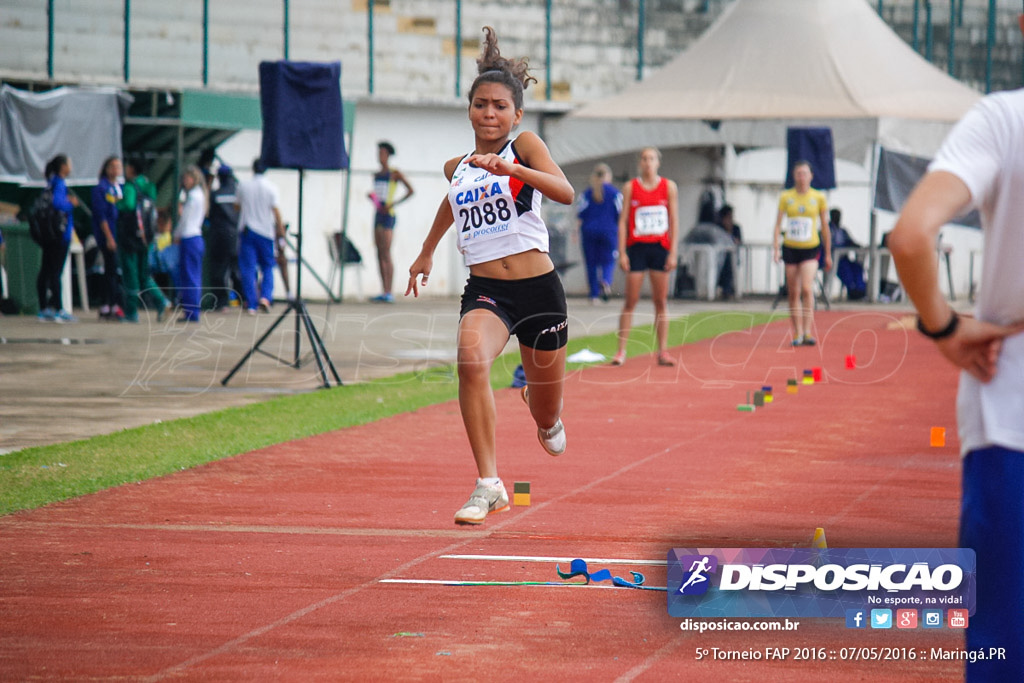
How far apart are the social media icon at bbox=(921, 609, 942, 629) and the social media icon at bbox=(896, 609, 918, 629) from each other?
74 mm

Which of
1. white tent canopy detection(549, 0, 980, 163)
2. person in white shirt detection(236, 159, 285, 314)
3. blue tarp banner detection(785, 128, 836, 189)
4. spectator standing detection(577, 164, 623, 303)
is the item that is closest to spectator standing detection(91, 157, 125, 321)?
person in white shirt detection(236, 159, 285, 314)

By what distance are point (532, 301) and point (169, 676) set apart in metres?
2.83

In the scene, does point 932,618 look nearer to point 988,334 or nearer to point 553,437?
point 988,334

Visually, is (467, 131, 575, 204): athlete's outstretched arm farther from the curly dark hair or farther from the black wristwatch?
the black wristwatch

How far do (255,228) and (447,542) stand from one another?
13876 mm

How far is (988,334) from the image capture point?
3182mm

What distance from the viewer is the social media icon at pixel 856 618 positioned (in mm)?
3967

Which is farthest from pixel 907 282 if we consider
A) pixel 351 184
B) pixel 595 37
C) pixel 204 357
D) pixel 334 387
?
pixel 595 37

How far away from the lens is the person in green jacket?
1917cm

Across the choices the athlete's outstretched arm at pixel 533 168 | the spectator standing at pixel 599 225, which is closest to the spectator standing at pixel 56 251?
the spectator standing at pixel 599 225

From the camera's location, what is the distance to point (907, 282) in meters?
3.17

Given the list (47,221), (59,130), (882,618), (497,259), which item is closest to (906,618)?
(882,618)

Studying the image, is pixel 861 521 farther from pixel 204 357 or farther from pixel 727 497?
pixel 204 357

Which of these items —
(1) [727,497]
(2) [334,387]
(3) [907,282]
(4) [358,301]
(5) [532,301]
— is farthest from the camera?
(4) [358,301]
